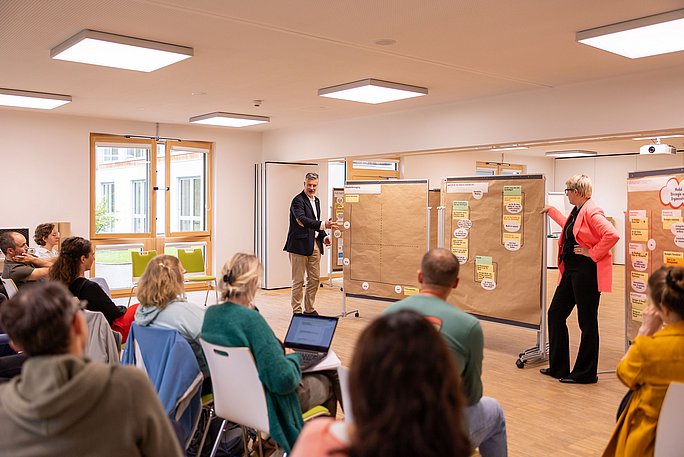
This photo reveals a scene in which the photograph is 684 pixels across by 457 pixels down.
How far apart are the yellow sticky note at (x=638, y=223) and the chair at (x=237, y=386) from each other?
138 inches

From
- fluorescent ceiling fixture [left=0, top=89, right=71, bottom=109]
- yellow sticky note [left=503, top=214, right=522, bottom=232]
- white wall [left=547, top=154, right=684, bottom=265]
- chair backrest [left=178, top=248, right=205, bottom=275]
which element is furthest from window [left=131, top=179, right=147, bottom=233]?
white wall [left=547, top=154, right=684, bottom=265]

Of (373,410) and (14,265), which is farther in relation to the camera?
(14,265)

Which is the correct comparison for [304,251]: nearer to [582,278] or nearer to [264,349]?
[582,278]

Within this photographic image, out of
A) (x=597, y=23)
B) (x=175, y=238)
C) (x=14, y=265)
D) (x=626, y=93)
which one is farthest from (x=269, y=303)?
(x=597, y=23)

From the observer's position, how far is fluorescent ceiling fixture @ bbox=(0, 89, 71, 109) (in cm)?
716

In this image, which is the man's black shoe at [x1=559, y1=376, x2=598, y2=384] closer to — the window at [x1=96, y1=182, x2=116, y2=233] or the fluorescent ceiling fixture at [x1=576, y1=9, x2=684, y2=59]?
the fluorescent ceiling fixture at [x1=576, y1=9, x2=684, y2=59]

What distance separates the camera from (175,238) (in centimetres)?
1034

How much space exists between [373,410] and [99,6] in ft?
12.0

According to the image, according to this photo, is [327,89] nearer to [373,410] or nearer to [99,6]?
[99,6]

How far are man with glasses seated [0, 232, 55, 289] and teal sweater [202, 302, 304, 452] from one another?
8.58 ft

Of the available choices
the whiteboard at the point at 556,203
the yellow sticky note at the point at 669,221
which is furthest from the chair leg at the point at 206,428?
the whiteboard at the point at 556,203

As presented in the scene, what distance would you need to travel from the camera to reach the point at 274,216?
10.9 m

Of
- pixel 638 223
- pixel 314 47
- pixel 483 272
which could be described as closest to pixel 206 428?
pixel 314 47

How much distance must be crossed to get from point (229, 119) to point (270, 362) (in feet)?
22.1
